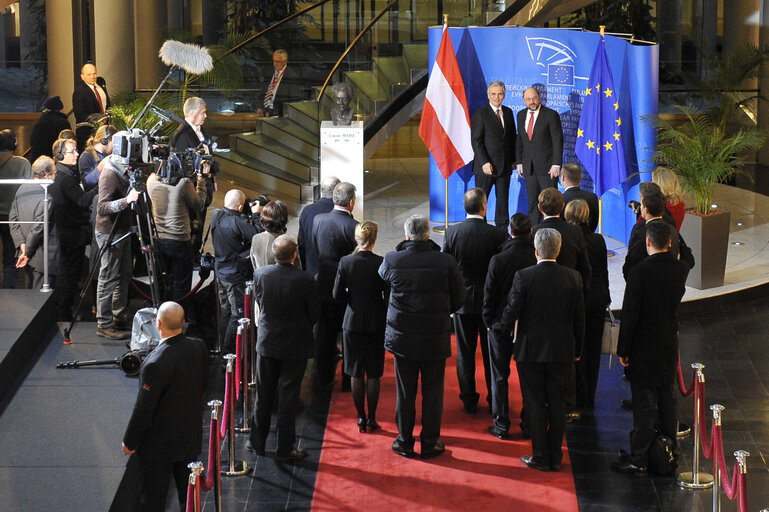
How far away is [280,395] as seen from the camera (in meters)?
7.09

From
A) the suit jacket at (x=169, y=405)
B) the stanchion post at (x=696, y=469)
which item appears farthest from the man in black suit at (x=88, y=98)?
the stanchion post at (x=696, y=469)

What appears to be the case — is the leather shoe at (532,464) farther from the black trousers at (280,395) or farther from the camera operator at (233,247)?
the camera operator at (233,247)

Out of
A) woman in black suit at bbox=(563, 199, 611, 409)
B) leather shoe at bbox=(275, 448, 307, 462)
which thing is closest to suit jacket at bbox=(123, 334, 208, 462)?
leather shoe at bbox=(275, 448, 307, 462)

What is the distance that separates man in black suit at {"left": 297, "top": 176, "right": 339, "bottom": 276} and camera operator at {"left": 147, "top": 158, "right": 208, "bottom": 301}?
0.98 m

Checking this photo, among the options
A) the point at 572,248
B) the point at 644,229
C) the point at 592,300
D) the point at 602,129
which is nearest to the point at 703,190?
the point at 602,129

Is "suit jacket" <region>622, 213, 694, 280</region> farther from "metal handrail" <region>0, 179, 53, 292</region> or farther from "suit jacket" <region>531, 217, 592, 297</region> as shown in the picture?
"metal handrail" <region>0, 179, 53, 292</region>

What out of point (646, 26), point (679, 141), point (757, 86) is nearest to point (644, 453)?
point (679, 141)

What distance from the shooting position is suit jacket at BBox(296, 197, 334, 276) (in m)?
8.33

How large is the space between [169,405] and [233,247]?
2.59 metres

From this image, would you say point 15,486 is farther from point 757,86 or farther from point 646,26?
point 646,26

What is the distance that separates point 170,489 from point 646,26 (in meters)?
17.4

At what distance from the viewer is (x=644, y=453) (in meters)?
6.82

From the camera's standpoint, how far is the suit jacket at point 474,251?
7578mm

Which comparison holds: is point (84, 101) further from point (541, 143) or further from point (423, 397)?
point (423, 397)
